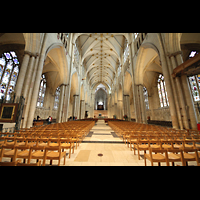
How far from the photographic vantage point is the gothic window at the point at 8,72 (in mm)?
11406

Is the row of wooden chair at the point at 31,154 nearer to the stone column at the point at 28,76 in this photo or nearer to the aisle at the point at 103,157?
the aisle at the point at 103,157

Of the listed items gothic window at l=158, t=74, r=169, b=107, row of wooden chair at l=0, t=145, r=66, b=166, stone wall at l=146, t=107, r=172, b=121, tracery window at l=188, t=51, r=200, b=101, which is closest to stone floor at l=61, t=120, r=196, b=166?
row of wooden chair at l=0, t=145, r=66, b=166

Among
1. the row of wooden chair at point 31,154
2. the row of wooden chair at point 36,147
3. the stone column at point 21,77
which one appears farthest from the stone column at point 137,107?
the stone column at point 21,77

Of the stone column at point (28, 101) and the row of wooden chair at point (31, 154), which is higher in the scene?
the stone column at point (28, 101)

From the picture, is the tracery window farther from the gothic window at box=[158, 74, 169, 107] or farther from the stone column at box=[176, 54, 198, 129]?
the stone column at box=[176, 54, 198, 129]

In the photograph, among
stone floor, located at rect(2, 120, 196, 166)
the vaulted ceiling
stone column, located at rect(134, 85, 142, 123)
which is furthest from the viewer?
the vaulted ceiling

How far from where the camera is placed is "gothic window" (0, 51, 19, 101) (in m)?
11.4

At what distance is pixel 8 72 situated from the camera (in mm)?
12008

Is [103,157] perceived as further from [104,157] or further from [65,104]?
[65,104]
